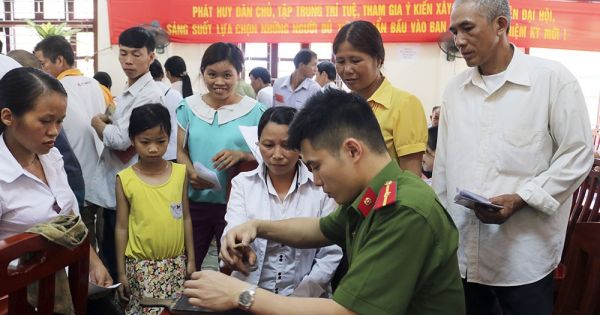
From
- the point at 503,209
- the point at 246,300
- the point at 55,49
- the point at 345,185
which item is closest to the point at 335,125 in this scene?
the point at 345,185

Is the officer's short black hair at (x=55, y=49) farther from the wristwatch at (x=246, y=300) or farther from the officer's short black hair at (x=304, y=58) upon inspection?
the wristwatch at (x=246, y=300)

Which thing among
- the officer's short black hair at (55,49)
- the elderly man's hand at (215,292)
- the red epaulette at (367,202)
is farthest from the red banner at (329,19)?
the elderly man's hand at (215,292)

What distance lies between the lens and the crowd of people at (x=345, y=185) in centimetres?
106

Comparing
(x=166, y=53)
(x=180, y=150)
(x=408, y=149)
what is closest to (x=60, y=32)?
(x=166, y=53)

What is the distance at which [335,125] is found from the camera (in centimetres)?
110

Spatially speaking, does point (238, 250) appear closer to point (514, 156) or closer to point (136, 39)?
point (514, 156)

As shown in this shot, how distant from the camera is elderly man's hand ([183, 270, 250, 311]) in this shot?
1062 mm

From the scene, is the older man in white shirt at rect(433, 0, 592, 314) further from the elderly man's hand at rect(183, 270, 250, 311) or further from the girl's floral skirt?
the girl's floral skirt

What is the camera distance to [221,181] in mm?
2076

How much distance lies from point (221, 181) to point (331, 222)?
0.80 m

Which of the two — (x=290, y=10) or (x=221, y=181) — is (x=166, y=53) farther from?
(x=221, y=181)

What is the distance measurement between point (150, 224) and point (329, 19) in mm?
4331

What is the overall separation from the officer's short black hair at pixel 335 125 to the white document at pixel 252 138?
654 millimetres

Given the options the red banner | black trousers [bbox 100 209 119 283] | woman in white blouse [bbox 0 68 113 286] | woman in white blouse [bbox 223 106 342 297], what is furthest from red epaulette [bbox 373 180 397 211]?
the red banner
